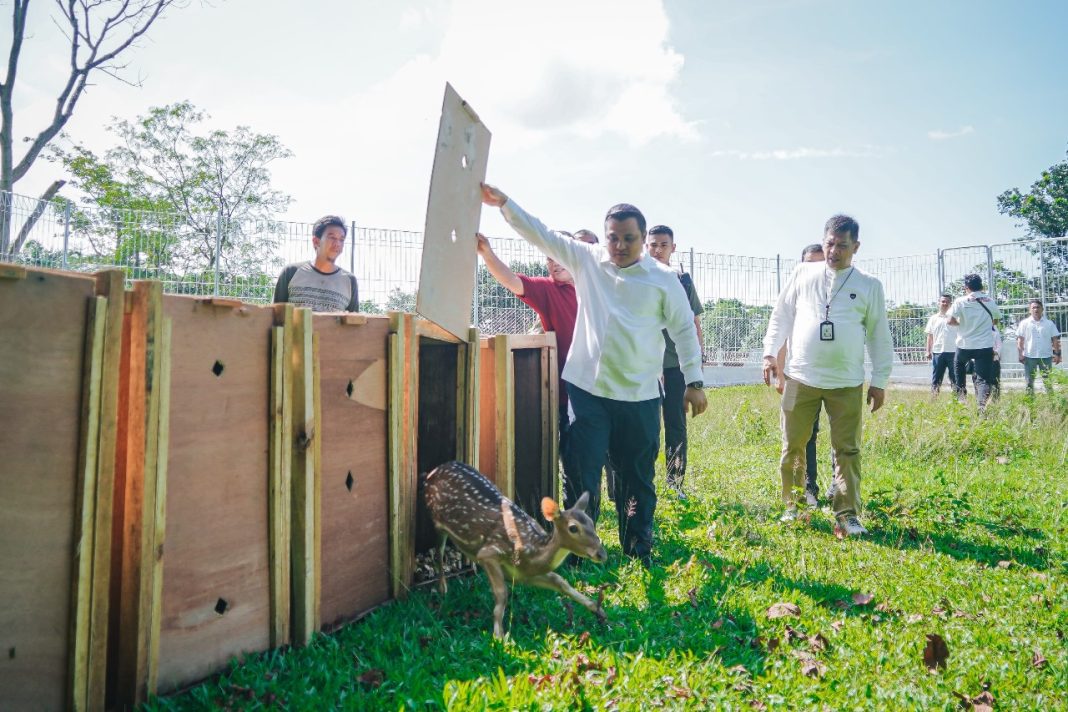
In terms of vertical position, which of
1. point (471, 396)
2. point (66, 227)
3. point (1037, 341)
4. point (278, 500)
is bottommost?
point (278, 500)

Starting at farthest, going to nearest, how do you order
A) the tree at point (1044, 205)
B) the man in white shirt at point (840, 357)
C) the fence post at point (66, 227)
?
the tree at point (1044, 205)
the fence post at point (66, 227)
the man in white shirt at point (840, 357)

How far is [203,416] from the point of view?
9.83ft

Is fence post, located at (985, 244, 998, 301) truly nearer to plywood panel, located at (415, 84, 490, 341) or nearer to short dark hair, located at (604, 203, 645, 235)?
short dark hair, located at (604, 203, 645, 235)

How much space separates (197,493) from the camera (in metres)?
2.96

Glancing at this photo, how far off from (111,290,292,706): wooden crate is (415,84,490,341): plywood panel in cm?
94

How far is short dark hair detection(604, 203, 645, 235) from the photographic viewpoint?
15.5ft

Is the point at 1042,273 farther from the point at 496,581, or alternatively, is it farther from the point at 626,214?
the point at 496,581

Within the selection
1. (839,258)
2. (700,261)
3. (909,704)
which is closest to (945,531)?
(839,258)

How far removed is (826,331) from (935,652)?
2920 mm

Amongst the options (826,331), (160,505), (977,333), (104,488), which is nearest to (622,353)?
(826,331)

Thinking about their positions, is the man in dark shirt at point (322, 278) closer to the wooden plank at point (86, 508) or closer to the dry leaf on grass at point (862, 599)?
the wooden plank at point (86, 508)

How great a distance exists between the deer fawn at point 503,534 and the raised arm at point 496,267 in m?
1.48

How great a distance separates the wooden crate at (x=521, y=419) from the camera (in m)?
4.90

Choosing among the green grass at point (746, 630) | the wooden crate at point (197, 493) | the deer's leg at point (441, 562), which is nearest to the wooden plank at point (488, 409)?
the deer's leg at point (441, 562)
